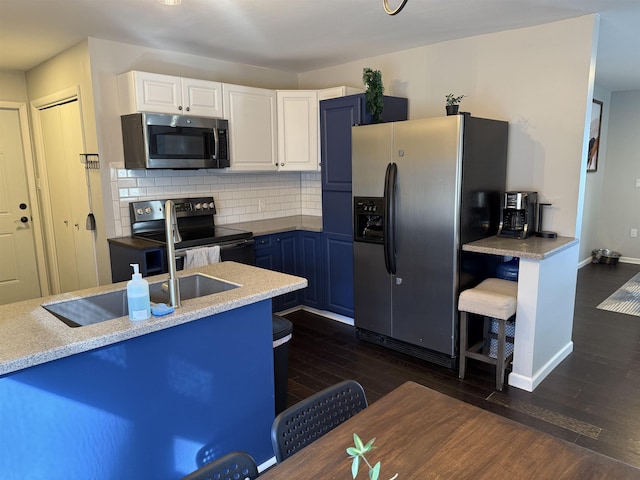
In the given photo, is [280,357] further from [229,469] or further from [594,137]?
[594,137]

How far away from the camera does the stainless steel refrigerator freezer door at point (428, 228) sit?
9.78ft

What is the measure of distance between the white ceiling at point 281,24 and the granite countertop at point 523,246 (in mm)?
1531

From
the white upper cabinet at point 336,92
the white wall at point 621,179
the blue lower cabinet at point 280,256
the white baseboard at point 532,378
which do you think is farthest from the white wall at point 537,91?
the white wall at point 621,179

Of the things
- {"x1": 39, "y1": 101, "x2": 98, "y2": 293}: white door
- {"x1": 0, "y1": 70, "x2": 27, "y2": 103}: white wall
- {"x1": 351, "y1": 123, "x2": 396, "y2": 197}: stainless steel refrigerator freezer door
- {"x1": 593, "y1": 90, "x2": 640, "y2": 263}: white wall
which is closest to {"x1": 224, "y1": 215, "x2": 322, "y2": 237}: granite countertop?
{"x1": 351, "y1": 123, "x2": 396, "y2": 197}: stainless steel refrigerator freezer door

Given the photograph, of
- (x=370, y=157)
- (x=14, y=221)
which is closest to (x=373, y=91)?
(x=370, y=157)

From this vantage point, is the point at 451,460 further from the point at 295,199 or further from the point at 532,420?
the point at 295,199

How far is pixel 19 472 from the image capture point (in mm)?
1386

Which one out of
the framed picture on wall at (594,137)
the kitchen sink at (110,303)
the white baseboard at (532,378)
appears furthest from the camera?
the framed picture on wall at (594,137)

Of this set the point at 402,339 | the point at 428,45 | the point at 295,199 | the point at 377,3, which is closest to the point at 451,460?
the point at 402,339

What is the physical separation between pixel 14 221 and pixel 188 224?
206 centimetres

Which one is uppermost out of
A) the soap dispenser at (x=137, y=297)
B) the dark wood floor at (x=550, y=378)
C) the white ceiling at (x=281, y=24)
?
the white ceiling at (x=281, y=24)

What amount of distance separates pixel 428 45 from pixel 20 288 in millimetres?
4748

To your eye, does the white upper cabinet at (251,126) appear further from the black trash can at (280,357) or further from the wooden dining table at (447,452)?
the wooden dining table at (447,452)

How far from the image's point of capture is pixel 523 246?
9.55 ft
